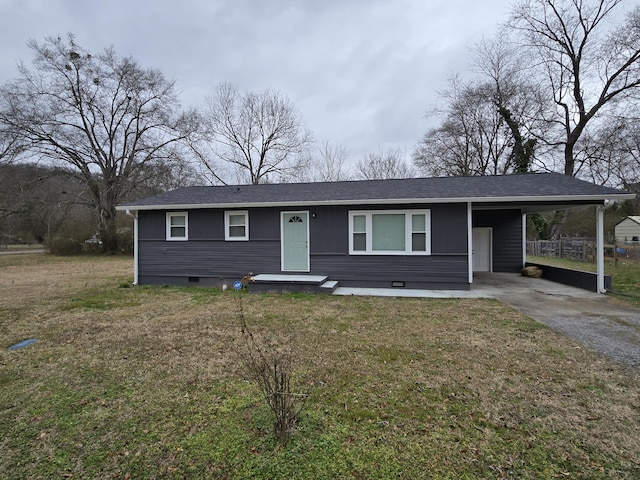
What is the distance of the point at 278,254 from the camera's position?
9383 mm

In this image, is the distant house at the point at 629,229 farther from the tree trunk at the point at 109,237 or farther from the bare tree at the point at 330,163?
the tree trunk at the point at 109,237

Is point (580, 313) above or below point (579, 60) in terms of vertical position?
below

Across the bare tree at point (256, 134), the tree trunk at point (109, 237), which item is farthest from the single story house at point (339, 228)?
the bare tree at point (256, 134)

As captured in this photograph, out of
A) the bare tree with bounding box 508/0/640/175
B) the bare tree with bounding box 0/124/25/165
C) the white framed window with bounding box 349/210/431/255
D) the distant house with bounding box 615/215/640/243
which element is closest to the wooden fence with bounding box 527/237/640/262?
the bare tree with bounding box 508/0/640/175

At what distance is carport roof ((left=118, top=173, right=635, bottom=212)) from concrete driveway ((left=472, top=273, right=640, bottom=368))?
2336 mm

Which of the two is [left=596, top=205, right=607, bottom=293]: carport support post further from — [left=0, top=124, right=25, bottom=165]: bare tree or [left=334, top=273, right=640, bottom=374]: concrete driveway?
[left=0, top=124, right=25, bottom=165]: bare tree

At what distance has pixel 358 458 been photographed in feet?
7.16

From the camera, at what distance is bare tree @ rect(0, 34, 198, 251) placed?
1973 centimetres

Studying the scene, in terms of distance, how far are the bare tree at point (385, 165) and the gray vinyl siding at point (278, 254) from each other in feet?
58.9

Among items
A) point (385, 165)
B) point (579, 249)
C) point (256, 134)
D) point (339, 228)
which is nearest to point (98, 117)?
point (256, 134)

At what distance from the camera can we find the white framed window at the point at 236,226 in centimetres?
956

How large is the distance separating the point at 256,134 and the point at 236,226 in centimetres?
1768

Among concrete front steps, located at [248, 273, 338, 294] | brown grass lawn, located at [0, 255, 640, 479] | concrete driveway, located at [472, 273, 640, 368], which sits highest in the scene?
concrete front steps, located at [248, 273, 338, 294]

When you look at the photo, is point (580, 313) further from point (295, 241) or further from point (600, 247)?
point (295, 241)
